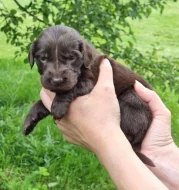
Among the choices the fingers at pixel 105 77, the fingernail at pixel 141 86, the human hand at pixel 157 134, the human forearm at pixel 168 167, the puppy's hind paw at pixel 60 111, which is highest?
the fingers at pixel 105 77

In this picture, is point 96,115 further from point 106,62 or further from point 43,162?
point 43,162

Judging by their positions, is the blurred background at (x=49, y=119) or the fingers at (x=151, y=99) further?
the blurred background at (x=49, y=119)

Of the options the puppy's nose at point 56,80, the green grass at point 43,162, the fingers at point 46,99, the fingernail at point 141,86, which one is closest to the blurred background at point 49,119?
the green grass at point 43,162

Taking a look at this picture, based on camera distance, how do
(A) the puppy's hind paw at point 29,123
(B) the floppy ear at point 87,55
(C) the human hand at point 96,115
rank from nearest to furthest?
(C) the human hand at point 96,115
(B) the floppy ear at point 87,55
(A) the puppy's hind paw at point 29,123

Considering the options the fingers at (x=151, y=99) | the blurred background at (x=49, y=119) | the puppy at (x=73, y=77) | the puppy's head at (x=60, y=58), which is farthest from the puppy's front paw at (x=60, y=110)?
the blurred background at (x=49, y=119)

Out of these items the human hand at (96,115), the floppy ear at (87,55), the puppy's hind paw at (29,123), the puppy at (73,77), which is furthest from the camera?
the puppy's hind paw at (29,123)

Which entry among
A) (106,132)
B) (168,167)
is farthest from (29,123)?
(168,167)

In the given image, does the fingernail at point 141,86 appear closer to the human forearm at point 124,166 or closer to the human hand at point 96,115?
the human hand at point 96,115

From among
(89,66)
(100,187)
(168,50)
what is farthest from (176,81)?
(168,50)

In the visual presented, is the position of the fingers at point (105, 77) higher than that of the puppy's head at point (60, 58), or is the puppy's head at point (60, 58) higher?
the puppy's head at point (60, 58)
